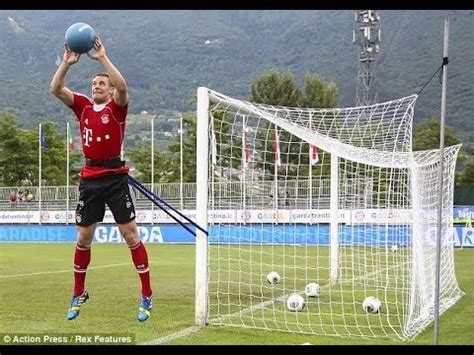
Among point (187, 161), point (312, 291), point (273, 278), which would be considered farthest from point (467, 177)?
point (312, 291)

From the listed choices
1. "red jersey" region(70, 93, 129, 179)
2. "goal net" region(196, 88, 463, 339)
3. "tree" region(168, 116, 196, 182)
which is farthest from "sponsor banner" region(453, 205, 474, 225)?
"red jersey" region(70, 93, 129, 179)

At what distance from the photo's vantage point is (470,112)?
271 feet

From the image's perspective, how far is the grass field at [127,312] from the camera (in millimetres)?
6863

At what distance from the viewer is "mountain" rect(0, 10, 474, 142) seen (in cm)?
8981

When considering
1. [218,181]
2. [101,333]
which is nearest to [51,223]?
[218,181]

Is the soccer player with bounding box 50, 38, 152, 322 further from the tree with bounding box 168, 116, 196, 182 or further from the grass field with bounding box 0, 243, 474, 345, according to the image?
the tree with bounding box 168, 116, 196, 182

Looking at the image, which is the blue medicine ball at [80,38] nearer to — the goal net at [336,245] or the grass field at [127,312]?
the goal net at [336,245]

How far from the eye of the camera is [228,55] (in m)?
121

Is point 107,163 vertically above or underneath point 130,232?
above

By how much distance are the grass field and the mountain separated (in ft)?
207

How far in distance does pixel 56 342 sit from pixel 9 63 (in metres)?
112

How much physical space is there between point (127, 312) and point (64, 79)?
351cm

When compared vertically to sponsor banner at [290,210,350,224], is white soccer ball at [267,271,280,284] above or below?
below

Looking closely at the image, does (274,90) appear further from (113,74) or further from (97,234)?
(113,74)
